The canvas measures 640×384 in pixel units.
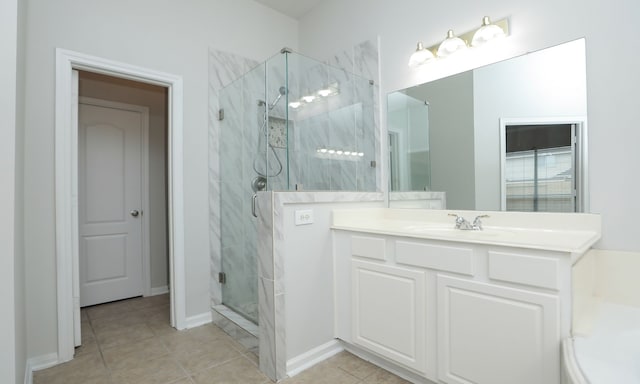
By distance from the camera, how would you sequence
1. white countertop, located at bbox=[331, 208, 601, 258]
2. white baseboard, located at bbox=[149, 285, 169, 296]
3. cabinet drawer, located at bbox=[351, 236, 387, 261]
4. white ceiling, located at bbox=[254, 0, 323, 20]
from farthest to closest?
white baseboard, located at bbox=[149, 285, 169, 296] → white ceiling, located at bbox=[254, 0, 323, 20] → cabinet drawer, located at bbox=[351, 236, 387, 261] → white countertop, located at bbox=[331, 208, 601, 258]

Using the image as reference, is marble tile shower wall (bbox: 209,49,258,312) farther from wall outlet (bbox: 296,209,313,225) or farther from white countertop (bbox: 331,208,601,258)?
white countertop (bbox: 331,208,601,258)

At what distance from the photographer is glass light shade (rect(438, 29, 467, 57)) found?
2.03 metres

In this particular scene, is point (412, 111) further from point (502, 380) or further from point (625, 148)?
point (502, 380)

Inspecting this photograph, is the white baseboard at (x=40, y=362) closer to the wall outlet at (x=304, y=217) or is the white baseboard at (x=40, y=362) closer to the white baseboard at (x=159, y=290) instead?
the white baseboard at (x=159, y=290)

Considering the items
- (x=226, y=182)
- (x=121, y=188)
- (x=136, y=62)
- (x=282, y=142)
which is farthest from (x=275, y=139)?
(x=121, y=188)

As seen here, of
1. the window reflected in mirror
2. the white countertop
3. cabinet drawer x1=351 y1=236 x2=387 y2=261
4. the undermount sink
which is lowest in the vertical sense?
cabinet drawer x1=351 y1=236 x2=387 y2=261

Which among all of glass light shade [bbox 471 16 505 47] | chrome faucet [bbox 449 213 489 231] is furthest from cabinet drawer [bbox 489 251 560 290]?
glass light shade [bbox 471 16 505 47]

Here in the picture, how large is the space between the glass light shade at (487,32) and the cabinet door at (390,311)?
1.46m

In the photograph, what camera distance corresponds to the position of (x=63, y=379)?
190cm

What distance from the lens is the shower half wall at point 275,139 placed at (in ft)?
7.02

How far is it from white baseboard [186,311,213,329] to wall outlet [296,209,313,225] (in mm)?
1450

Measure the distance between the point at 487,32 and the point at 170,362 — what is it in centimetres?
290

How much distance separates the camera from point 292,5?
3.19 meters

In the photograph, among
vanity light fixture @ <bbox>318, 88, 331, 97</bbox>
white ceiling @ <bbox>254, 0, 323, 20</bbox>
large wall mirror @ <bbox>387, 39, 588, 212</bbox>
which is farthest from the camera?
white ceiling @ <bbox>254, 0, 323, 20</bbox>
